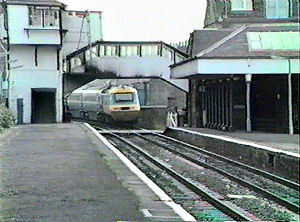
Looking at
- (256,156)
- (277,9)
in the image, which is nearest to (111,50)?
(277,9)

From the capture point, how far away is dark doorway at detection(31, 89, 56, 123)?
47469 mm

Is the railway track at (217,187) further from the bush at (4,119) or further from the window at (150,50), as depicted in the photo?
the window at (150,50)

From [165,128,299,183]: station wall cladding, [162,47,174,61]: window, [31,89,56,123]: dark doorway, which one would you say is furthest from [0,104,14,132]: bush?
[162,47,174,61]: window

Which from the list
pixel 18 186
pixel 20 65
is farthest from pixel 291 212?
pixel 20 65

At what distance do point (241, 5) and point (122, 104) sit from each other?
35.3 feet

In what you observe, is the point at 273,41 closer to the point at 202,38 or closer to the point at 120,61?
the point at 202,38

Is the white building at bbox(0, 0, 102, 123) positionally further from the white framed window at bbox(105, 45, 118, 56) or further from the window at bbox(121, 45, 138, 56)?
the window at bbox(121, 45, 138, 56)

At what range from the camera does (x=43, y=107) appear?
160 ft

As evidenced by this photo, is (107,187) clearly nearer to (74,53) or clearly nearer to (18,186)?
(18,186)

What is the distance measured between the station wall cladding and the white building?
53.8 ft

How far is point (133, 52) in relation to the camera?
161 ft

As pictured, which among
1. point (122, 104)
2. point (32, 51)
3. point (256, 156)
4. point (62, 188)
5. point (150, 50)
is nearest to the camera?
point (62, 188)

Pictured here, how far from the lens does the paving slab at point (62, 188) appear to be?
931 centimetres

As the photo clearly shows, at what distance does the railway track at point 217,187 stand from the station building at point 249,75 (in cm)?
482
